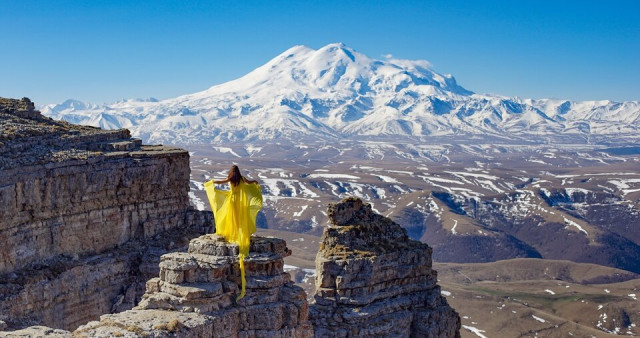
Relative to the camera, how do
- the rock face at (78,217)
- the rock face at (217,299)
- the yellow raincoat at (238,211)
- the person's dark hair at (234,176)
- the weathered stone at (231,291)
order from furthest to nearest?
the rock face at (78,217), the person's dark hair at (234,176), the yellow raincoat at (238,211), the weathered stone at (231,291), the rock face at (217,299)

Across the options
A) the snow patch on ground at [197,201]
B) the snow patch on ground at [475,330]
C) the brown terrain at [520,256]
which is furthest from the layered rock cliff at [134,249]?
the snow patch on ground at [197,201]

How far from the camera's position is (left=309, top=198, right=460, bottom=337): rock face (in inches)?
1176

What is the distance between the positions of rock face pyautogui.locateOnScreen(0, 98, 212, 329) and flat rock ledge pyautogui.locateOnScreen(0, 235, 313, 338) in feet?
23.7

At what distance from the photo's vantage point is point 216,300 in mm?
20672

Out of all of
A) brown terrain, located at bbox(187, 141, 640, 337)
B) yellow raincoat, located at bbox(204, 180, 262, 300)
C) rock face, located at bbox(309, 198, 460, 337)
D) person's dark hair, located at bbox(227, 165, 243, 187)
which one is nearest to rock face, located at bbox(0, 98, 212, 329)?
rock face, located at bbox(309, 198, 460, 337)

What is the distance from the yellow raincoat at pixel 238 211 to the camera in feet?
73.9

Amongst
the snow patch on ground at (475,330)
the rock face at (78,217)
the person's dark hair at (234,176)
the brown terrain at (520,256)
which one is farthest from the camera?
the brown terrain at (520,256)

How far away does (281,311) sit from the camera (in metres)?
22.0

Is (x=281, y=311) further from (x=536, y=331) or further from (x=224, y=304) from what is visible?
(x=536, y=331)

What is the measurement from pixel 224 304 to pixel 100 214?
1413 centimetres

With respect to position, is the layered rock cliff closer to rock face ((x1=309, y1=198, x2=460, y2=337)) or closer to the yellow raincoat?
rock face ((x1=309, y1=198, x2=460, y2=337))

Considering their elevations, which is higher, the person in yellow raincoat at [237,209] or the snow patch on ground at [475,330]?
the person in yellow raincoat at [237,209]

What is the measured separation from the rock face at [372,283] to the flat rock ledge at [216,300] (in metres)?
6.83

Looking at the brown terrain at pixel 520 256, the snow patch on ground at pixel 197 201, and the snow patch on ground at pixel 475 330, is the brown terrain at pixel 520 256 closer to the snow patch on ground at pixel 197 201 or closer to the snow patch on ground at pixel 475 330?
the snow patch on ground at pixel 475 330
